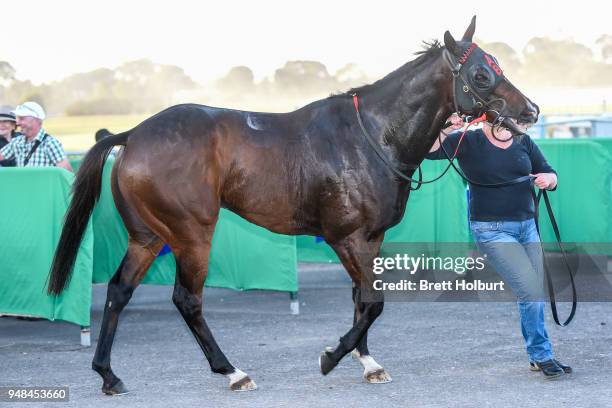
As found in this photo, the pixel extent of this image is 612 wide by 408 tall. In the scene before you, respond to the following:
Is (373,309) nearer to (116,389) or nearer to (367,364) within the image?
Result: (367,364)

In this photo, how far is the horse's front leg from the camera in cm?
573

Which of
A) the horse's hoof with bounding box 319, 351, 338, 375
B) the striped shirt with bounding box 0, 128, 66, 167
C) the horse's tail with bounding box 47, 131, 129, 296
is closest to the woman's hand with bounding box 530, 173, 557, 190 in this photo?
the horse's hoof with bounding box 319, 351, 338, 375

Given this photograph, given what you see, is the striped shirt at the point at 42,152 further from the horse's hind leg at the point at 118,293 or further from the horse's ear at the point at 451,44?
the horse's ear at the point at 451,44

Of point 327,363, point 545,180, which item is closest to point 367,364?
point 327,363

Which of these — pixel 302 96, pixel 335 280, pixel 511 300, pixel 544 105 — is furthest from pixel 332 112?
pixel 544 105

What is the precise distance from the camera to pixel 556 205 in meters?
10.2

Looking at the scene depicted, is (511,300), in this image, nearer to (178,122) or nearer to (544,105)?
(178,122)

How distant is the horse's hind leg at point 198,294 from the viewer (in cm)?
574

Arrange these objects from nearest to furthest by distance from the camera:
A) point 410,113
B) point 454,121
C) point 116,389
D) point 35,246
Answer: point 116,389
point 410,113
point 454,121
point 35,246

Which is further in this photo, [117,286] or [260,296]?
[260,296]

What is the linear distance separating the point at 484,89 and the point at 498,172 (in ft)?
1.83

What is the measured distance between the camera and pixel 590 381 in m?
5.62

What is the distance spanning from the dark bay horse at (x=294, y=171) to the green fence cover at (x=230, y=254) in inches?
89.2

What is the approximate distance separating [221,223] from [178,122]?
271 cm
